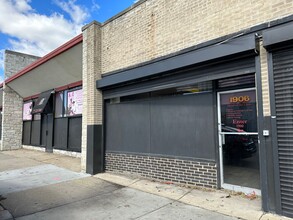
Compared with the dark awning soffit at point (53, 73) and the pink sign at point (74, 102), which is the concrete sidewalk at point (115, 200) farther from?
the dark awning soffit at point (53, 73)

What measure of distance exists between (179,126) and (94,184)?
3.02 meters

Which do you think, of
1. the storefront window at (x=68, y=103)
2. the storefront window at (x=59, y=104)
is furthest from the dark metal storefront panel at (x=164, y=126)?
the storefront window at (x=59, y=104)

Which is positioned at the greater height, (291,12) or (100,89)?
(291,12)

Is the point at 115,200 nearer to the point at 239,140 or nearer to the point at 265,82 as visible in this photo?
the point at 239,140

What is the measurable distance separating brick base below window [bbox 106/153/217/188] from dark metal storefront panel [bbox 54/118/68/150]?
5192 millimetres

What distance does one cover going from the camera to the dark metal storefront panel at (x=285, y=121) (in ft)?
13.8

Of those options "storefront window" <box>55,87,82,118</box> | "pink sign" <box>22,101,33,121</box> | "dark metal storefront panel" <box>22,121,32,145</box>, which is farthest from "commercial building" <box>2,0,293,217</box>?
"dark metal storefront panel" <box>22,121,32,145</box>

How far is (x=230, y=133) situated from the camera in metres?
5.68

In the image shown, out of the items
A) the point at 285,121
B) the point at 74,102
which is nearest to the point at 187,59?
the point at 285,121

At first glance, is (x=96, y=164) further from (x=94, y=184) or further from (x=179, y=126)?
(x=179, y=126)

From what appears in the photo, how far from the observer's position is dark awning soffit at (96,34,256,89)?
4.88 m

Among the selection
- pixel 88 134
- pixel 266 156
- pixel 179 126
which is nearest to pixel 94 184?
pixel 88 134

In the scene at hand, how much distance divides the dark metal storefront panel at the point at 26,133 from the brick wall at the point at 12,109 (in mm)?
404


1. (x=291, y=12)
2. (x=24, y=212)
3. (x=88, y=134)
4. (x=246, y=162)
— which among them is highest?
(x=291, y=12)
